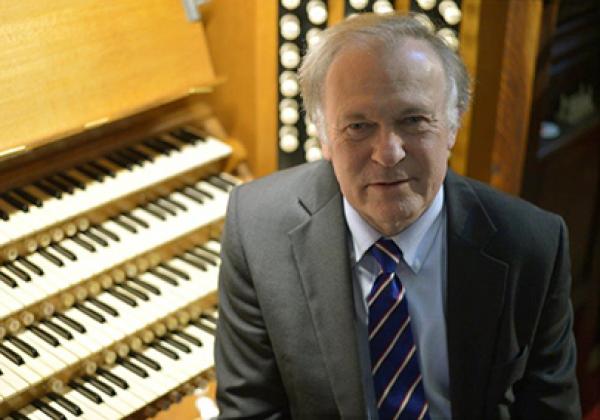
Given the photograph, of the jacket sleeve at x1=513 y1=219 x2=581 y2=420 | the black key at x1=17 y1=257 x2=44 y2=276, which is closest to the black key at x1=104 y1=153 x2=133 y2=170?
the black key at x1=17 y1=257 x2=44 y2=276

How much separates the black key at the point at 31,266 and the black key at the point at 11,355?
0.69 ft

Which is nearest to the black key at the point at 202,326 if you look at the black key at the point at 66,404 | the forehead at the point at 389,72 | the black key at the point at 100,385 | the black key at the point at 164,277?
the black key at the point at 164,277

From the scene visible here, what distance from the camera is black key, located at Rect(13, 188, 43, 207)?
2.82m

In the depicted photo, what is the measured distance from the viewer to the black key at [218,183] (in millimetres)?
3148

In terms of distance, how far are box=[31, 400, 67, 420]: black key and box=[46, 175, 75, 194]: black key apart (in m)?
0.61

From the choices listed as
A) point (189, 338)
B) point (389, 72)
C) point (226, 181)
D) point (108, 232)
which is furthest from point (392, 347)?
point (226, 181)

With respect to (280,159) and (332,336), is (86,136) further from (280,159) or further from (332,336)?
(332,336)

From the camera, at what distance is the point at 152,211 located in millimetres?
3000

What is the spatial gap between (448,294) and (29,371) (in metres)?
1.06

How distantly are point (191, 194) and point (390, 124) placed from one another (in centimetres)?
116

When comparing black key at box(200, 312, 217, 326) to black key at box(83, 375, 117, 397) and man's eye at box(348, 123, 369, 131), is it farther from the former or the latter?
man's eye at box(348, 123, 369, 131)

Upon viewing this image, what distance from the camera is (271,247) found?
2.30 metres

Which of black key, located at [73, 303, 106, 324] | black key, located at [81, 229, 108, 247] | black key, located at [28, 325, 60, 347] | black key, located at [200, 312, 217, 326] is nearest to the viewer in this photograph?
black key, located at [28, 325, 60, 347]

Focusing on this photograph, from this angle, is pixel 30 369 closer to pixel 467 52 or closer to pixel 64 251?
pixel 64 251
